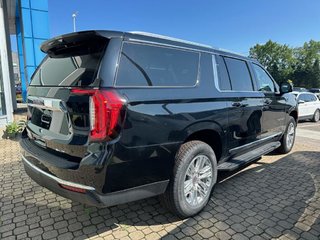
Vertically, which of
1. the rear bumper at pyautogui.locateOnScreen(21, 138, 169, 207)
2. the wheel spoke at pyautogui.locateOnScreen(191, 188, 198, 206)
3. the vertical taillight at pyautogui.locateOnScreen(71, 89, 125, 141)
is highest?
the vertical taillight at pyautogui.locateOnScreen(71, 89, 125, 141)

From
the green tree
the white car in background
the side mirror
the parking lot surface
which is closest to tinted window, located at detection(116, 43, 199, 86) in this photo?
the parking lot surface

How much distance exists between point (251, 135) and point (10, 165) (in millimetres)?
4431

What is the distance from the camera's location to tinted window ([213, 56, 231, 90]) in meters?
3.60

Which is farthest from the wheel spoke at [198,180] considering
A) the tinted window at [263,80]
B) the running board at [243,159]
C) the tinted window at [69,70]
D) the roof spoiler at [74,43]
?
the tinted window at [263,80]

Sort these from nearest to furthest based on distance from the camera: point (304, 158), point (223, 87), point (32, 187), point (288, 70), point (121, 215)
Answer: point (121, 215) → point (223, 87) → point (32, 187) → point (304, 158) → point (288, 70)

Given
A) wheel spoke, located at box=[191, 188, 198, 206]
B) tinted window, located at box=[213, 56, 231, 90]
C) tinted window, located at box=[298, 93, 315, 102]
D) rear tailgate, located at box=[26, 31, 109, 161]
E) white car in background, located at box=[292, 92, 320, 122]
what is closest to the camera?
rear tailgate, located at box=[26, 31, 109, 161]

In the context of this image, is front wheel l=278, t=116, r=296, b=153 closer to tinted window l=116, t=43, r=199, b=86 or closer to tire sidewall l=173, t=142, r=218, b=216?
tire sidewall l=173, t=142, r=218, b=216

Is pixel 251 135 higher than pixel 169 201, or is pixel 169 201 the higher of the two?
pixel 251 135

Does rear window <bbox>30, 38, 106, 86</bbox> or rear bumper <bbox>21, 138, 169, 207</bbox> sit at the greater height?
rear window <bbox>30, 38, 106, 86</bbox>

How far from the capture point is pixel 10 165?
16.5 ft

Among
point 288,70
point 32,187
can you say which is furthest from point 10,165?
point 288,70

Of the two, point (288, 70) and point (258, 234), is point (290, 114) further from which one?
point (288, 70)

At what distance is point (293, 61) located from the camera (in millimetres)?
57656

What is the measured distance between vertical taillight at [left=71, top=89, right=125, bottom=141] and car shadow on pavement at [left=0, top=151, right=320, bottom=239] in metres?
1.21
